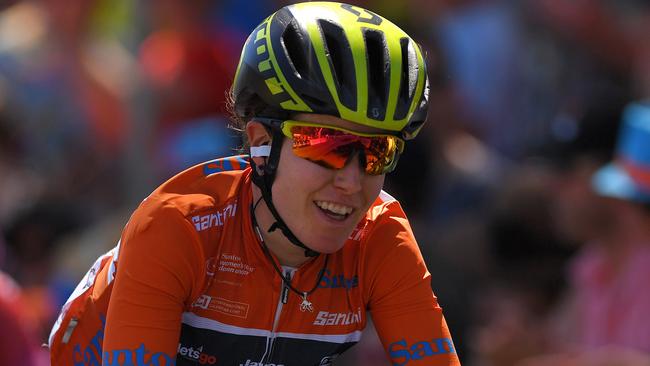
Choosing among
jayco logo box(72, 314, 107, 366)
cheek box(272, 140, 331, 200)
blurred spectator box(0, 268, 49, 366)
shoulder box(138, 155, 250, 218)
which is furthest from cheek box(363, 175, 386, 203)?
blurred spectator box(0, 268, 49, 366)

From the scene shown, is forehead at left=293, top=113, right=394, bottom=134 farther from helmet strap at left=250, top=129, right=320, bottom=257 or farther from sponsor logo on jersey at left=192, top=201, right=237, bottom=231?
sponsor logo on jersey at left=192, top=201, right=237, bottom=231

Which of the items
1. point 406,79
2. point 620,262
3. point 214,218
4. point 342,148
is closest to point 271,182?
point 214,218

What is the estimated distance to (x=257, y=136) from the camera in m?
4.45

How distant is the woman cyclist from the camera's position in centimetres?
414

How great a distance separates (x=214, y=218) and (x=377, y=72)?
2.31 feet

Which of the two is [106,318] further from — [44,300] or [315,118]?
[44,300]

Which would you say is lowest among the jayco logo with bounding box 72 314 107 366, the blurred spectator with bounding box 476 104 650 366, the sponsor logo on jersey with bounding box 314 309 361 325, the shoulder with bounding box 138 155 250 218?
the blurred spectator with bounding box 476 104 650 366

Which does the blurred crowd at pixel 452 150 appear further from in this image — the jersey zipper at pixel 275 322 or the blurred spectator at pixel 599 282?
the jersey zipper at pixel 275 322

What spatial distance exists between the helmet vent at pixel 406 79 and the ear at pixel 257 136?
0.47 meters

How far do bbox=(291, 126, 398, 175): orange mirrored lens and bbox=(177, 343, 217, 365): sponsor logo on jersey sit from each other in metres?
→ 0.74

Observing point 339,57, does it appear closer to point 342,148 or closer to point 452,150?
point 342,148

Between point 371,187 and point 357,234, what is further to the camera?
point 357,234

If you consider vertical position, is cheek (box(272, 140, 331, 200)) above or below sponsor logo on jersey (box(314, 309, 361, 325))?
above

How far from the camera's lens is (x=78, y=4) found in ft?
31.3
